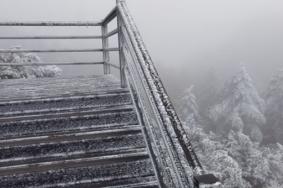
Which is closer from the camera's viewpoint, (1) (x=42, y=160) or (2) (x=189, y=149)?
(2) (x=189, y=149)

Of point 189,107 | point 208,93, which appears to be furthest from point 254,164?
point 208,93

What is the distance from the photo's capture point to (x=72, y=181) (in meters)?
3.03

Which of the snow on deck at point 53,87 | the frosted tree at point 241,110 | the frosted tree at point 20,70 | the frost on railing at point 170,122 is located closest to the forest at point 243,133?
the frosted tree at point 241,110

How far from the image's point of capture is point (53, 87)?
206 inches

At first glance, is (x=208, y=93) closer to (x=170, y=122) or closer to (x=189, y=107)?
(x=189, y=107)

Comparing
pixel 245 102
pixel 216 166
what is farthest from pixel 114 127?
pixel 245 102

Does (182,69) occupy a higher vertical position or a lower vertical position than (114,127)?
higher

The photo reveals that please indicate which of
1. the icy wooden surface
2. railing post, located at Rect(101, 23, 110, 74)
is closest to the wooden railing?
the icy wooden surface

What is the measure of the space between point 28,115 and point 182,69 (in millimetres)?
124083

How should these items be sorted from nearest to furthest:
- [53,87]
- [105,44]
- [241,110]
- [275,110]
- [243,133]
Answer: [53,87] → [105,44] → [243,133] → [241,110] → [275,110]

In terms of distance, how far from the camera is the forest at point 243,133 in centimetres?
2604

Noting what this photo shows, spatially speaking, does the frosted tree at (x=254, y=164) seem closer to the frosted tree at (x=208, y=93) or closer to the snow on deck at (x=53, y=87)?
the snow on deck at (x=53, y=87)

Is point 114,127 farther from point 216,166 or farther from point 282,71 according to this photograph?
point 282,71

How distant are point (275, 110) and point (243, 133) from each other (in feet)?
32.9
